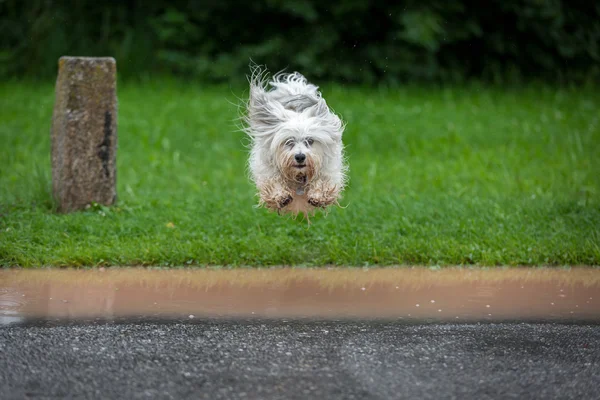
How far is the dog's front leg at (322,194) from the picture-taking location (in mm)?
6961

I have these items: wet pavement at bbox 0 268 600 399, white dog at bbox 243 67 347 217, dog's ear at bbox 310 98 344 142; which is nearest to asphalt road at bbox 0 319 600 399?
wet pavement at bbox 0 268 600 399

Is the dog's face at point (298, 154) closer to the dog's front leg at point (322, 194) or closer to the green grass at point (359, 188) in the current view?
the dog's front leg at point (322, 194)

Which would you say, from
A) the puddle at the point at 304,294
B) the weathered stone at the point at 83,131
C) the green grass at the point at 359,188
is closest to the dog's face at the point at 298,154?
the puddle at the point at 304,294

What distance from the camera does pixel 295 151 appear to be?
699 centimetres

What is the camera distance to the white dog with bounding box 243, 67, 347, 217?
701cm

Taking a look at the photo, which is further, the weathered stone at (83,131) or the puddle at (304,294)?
the weathered stone at (83,131)

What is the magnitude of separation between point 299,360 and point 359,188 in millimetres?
5750

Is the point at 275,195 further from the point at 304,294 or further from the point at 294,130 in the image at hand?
the point at 304,294

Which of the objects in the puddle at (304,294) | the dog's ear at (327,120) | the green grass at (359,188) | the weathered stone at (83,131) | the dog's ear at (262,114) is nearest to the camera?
the puddle at (304,294)

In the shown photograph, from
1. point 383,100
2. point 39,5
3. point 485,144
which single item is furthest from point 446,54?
point 39,5

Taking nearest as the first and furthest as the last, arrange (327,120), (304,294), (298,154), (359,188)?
(298,154)
(304,294)
(327,120)
(359,188)

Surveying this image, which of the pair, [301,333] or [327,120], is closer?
[301,333]

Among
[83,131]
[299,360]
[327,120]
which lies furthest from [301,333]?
[83,131]

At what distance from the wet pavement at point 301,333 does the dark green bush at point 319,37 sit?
10789 millimetres
